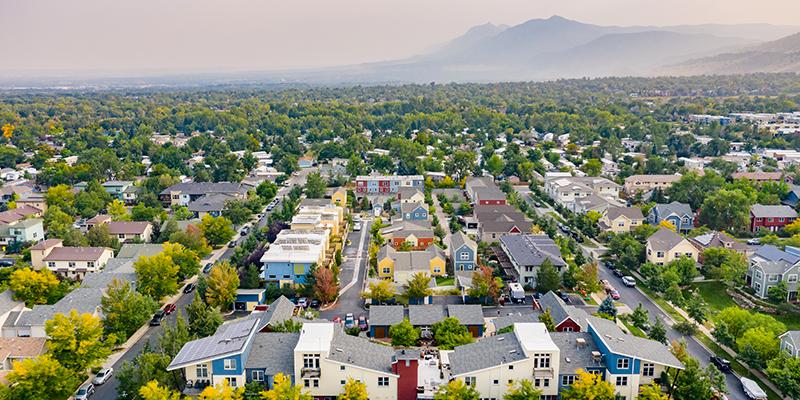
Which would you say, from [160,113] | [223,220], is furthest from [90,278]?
[160,113]

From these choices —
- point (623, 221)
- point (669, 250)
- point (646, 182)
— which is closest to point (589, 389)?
point (669, 250)

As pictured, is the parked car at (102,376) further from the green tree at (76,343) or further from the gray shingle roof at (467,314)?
the gray shingle roof at (467,314)

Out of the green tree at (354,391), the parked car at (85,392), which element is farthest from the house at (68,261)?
the green tree at (354,391)

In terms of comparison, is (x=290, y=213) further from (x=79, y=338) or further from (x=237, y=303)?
(x=79, y=338)

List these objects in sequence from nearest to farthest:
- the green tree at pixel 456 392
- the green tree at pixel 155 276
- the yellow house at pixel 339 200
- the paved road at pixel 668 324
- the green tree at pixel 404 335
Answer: the green tree at pixel 456 392 → the paved road at pixel 668 324 → the green tree at pixel 404 335 → the green tree at pixel 155 276 → the yellow house at pixel 339 200

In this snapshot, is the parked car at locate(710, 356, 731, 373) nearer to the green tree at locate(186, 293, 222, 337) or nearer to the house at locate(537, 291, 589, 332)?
the house at locate(537, 291, 589, 332)
